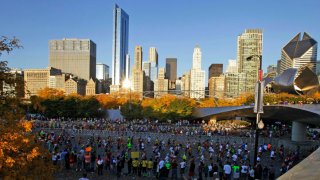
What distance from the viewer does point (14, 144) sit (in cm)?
733

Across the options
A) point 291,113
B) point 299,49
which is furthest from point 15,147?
point 299,49

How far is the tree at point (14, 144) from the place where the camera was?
723 centimetres

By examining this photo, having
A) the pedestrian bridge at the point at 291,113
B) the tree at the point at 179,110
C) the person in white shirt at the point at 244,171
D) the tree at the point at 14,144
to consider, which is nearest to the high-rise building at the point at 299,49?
the tree at the point at 179,110

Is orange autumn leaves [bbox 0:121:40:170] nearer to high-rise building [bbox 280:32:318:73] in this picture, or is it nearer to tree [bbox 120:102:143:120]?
tree [bbox 120:102:143:120]

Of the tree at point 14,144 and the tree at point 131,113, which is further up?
the tree at point 14,144

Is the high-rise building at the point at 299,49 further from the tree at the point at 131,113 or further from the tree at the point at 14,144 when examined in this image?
the tree at the point at 14,144

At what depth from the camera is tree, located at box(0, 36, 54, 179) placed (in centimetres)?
723

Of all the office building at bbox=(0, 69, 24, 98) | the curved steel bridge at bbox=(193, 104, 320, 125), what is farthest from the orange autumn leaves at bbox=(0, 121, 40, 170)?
the curved steel bridge at bbox=(193, 104, 320, 125)

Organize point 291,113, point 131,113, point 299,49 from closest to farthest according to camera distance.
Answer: point 291,113, point 131,113, point 299,49

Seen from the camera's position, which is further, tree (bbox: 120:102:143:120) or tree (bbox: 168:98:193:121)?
tree (bbox: 120:102:143:120)

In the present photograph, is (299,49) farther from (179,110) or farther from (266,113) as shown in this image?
(266,113)

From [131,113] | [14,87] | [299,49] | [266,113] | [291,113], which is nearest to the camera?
[14,87]

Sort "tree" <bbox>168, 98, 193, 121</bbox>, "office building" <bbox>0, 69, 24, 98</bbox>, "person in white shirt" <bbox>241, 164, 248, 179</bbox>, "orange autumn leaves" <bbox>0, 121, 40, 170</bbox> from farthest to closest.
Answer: "tree" <bbox>168, 98, 193, 121</bbox> → "person in white shirt" <bbox>241, 164, 248, 179</bbox> → "office building" <bbox>0, 69, 24, 98</bbox> → "orange autumn leaves" <bbox>0, 121, 40, 170</bbox>

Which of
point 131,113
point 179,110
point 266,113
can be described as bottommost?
point 131,113
